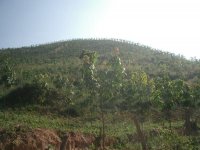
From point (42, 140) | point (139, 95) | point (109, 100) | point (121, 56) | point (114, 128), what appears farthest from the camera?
point (121, 56)

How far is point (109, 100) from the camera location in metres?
53.8

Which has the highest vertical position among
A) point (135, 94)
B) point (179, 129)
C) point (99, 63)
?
point (99, 63)

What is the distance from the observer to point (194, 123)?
4425 centimetres

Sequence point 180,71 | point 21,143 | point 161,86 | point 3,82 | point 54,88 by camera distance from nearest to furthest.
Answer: point 21,143
point 161,86
point 54,88
point 3,82
point 180,71

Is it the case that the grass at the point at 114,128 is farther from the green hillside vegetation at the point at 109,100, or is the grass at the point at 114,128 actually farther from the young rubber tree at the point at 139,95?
the young rubber tree at the point at 139,95

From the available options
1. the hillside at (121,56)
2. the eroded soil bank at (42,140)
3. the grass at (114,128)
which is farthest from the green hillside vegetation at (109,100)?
the eroded soil bank at (42,140)

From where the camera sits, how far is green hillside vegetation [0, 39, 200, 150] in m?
30.1

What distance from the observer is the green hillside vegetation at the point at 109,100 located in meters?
30.1

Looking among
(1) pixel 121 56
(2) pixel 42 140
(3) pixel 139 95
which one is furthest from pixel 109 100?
(1) pixel 121 56

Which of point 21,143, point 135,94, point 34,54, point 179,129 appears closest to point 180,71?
point 135,94

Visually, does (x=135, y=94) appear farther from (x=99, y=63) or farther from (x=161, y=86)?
(x=99, y=63)

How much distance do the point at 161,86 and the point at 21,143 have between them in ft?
64.5

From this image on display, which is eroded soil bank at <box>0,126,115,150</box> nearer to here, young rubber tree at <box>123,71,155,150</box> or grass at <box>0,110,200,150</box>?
grass at <box>0,110,200,150</box>

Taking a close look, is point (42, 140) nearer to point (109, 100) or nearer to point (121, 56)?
point (109, 100)
